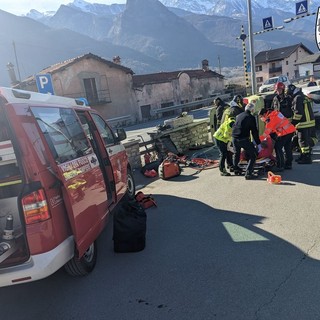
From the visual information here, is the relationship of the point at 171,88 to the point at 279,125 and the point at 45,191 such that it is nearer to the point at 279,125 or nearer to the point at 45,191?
the point at 279,125

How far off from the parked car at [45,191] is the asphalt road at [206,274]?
0.45m

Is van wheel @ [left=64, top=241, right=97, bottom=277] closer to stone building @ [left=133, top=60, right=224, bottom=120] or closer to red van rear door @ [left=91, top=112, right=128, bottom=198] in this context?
red van rear door @ [left=91, top=112, right=128, bottom=198]

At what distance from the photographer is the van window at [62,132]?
12.1 feet

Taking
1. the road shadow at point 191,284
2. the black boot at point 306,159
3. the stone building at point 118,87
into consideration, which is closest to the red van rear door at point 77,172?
the road shadow at point 191,284

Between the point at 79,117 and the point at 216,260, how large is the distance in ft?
8.95

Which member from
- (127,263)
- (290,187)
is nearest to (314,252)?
(127,263)

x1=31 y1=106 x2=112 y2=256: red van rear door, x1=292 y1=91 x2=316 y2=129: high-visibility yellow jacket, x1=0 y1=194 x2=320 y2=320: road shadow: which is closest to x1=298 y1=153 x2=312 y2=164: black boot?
x1=292 y1=91 x2=316 y2=129: high-visibility yellow jacket

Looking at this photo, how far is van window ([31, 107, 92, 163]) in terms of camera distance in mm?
3684

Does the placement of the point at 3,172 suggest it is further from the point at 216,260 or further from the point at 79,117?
the point at 216,260

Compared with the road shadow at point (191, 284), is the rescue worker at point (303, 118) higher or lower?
higher

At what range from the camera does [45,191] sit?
10.7 ft

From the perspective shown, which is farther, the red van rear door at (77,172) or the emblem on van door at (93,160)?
the emblem on van door at (93,160)

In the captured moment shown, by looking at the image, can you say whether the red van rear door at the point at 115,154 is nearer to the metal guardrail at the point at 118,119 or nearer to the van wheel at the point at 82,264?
the van wheel at the point at 82,264

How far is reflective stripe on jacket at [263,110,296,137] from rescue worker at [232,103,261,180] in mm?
464
